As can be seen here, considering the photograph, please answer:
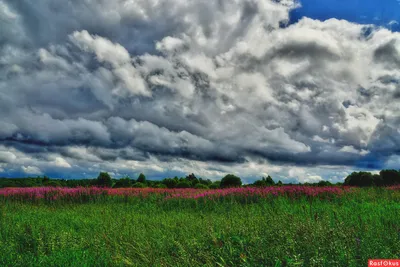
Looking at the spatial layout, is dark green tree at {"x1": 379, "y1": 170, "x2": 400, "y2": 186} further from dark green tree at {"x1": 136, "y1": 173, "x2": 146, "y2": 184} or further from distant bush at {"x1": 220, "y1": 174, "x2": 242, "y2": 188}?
dark green tree at {"x1": 136, "y1": 173, "x2": 146, "y2": 184}

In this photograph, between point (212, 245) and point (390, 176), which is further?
point (390, 176)

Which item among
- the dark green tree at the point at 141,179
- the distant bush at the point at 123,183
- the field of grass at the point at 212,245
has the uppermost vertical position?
the dark green tree at the point at 141,179

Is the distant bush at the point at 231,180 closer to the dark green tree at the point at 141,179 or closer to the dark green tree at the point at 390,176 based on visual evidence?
the dark green tree at the point at 141,179

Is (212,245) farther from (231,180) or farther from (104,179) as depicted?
(104,179)

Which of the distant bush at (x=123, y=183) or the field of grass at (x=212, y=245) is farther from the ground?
the distant bush at (x=123, y=183)

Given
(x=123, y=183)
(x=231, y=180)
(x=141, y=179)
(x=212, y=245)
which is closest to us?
(x=212, y=245)

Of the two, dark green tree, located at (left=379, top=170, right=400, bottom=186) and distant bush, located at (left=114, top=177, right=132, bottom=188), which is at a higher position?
dark green tree, located at (left=379, top=170, right=400, bottom=186)

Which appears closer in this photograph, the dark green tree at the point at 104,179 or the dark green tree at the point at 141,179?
the dark green tree at the point at 104,179

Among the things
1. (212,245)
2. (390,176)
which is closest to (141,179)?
(390,176)

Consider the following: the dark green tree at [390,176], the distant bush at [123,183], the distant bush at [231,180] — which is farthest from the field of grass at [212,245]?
the dark green tree at [390,176]

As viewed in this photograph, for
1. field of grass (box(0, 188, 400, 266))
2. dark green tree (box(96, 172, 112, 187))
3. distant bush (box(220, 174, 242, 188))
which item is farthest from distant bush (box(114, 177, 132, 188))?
field of grass (box(0, 188, 400, 266))

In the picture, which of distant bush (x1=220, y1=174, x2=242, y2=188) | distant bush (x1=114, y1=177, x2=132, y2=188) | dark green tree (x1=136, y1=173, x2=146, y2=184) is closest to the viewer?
distant bush (x1=220, y1=174, x2=242, y2=188)

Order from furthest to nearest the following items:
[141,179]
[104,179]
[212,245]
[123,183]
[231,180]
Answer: [141,179], [123,183], [104,179], [231,180], [212,245]

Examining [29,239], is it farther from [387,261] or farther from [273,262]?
[387,261]
